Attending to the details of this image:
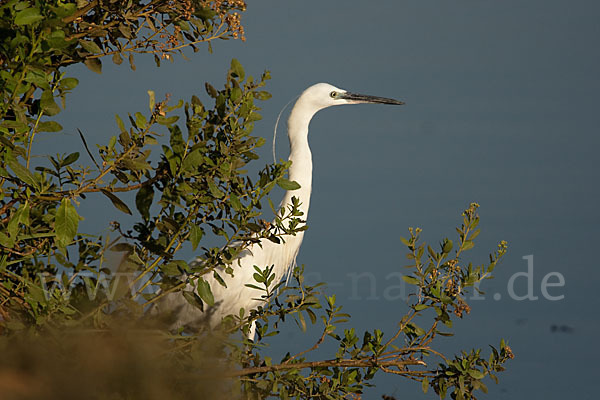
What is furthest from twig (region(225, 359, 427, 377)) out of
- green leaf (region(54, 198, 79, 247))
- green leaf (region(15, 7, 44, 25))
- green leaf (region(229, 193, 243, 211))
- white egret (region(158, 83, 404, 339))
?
white egret (region(158, 83, 404, 339))

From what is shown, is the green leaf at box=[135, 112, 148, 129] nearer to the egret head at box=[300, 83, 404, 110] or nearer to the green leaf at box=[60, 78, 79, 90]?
the green leaf at box=[60, 78, 79, 90]

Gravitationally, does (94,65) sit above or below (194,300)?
above

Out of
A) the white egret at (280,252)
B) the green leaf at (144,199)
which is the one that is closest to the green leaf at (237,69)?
the green leaf at (144,199)

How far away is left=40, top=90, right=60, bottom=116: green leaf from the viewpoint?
111 inches

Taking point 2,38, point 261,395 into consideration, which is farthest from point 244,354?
point 2,38

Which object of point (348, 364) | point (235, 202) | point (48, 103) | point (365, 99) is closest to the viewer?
point (48, 103)

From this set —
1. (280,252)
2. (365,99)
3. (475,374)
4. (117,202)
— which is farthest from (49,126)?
(365,99)

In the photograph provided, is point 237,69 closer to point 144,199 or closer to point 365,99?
point 144,199

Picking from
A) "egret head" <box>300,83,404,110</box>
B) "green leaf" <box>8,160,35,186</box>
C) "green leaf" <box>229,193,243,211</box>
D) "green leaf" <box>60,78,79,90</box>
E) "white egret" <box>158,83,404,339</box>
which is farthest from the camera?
"egret head" <box>300,83,404,110</box>

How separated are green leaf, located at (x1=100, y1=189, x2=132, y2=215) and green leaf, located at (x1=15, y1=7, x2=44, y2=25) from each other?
67 centimetres

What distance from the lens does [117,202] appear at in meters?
2.85

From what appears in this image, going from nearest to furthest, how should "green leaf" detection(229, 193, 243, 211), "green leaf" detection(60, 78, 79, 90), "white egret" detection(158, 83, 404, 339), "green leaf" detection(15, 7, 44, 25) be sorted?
"green leaf" detection(15, 7, 44, 25)
"green leaf" detection(229, 193, 243, 211)
"green leaf" detection(60, 78, 79, 90)
"white egret" detection(158, 83, 404, 339)

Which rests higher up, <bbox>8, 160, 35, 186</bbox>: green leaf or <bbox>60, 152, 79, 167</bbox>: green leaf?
<bbox>60, 152, 79, 167</bbox>: green leaf

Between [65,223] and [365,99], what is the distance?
4707mm
